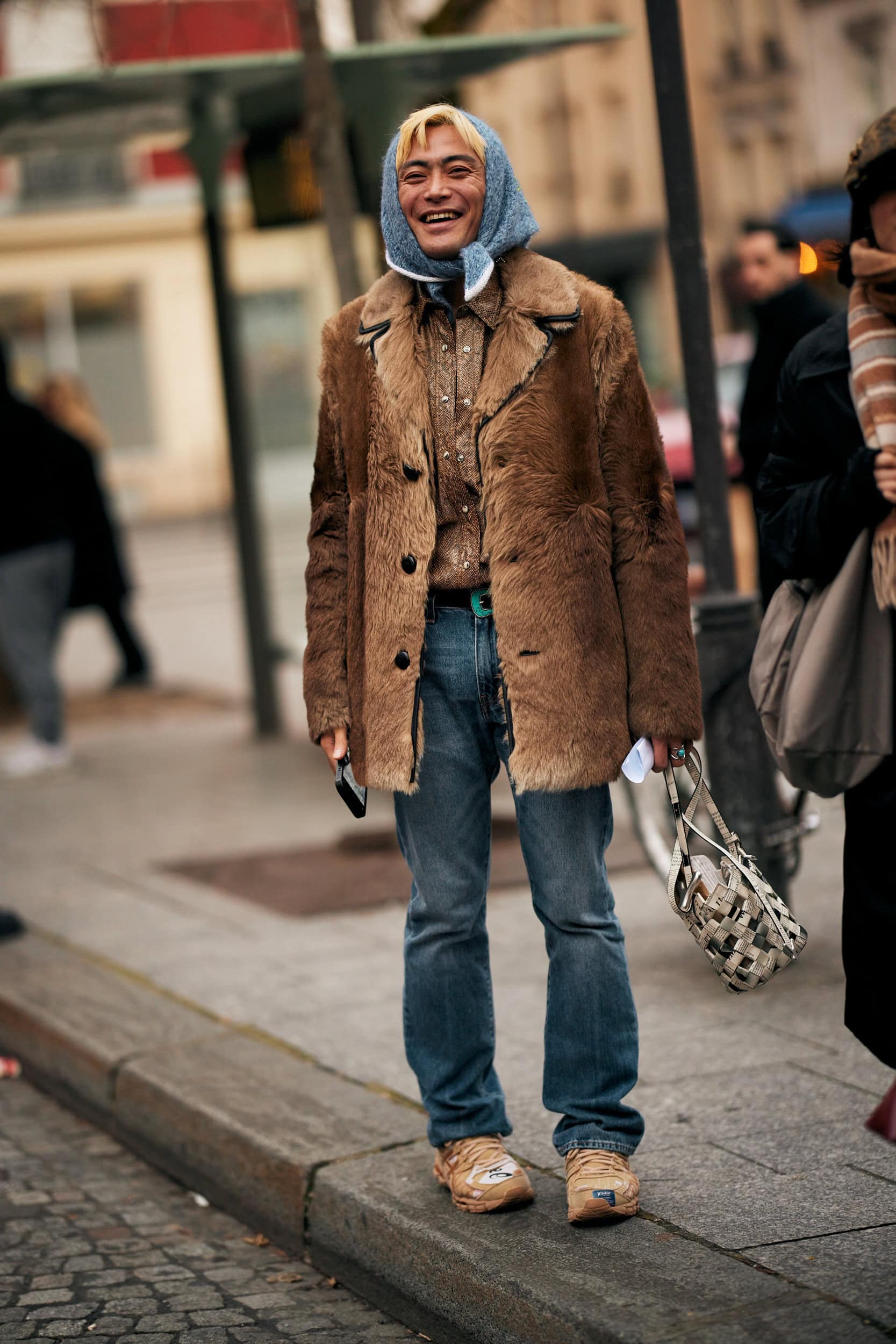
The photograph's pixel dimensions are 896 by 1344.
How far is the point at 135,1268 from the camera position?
3955mm

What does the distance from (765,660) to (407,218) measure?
1.06 meters

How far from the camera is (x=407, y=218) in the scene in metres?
3.49

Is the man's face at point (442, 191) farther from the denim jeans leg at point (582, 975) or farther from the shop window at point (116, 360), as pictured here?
the shop window at point (116, 360)

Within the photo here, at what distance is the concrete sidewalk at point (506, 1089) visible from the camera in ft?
10.6

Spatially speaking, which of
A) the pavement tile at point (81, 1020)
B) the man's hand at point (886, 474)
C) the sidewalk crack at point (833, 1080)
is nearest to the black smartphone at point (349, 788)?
the man's hand at point (886, 474)

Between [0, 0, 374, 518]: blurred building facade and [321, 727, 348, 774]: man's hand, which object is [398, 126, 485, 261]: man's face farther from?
[0, 0, 374, 518]: blurred building facade

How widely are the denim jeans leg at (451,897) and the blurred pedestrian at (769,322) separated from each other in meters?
2.79

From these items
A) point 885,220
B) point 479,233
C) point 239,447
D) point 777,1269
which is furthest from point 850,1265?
point 239,447

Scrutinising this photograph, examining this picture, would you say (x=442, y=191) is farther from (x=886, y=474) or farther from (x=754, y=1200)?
(x=754, y=1200)

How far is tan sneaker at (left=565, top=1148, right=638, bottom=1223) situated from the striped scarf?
1.24 m

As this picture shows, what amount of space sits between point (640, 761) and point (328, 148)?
14.2 ft

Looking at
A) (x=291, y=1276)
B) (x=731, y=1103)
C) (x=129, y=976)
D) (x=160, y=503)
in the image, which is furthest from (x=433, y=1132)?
(x=160, y=503)

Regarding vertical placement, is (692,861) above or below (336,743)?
below

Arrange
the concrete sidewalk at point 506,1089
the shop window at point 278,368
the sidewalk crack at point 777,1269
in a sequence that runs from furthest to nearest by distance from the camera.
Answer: the shop window at point 278,368 → the concrete sidewalk at point 506,1089 → the sidewalk crack at point 777,1269
